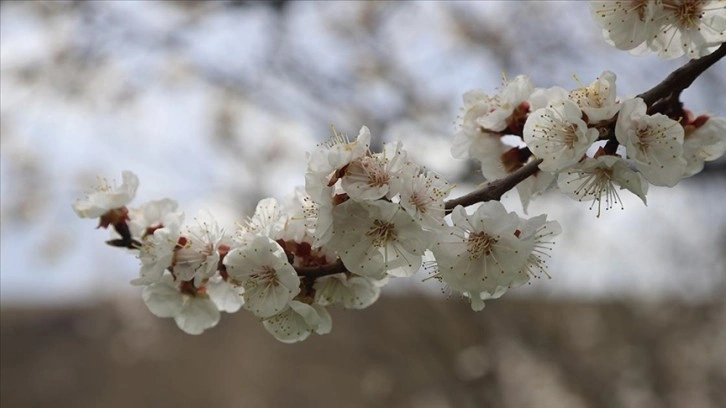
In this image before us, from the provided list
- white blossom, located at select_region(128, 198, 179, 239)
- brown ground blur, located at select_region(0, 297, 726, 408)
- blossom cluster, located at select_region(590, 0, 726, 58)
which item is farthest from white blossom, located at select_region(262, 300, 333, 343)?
brown ground blur, located at select_region(0, 297, 726, 408)

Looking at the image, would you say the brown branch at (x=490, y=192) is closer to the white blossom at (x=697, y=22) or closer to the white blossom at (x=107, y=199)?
the white blossom at (x=697, y=22)

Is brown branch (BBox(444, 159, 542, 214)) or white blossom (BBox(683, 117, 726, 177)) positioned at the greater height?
white blossom (BBox(683, 117, 726, 177))

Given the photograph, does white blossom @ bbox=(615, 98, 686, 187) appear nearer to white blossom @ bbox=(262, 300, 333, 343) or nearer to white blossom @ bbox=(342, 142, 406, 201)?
white blossom @ bbox=(342, 142, 406, 201)

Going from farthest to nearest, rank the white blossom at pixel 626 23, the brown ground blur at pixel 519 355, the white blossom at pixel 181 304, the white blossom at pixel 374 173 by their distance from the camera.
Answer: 1. the brown ground blur at pixel 519 355
2. the white blossom at pixel 181 304
3. the white blossom at pixel 626 23
4. the white blossom at pixel 374 173

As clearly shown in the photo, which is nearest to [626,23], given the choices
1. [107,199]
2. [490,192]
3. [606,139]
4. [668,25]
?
[668,25]

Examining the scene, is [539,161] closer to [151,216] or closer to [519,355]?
[151,216]

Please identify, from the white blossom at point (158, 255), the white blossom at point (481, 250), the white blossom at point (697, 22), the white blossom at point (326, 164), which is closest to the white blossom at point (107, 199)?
the white blossom at point (158, 255)

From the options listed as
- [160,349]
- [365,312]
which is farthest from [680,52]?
[160,349]
